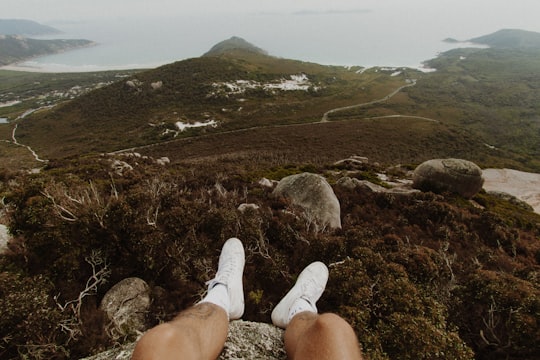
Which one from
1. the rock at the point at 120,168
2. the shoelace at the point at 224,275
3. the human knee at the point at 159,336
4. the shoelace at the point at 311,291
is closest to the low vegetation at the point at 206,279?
the shoelace at the point at 311,291

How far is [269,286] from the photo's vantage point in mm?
8828

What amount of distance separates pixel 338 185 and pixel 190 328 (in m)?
23.0

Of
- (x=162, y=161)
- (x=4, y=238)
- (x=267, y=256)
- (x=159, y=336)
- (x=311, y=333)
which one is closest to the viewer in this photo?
(x=159, y=336)

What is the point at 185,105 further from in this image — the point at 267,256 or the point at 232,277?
the point at 232,277

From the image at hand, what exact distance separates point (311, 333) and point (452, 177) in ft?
101

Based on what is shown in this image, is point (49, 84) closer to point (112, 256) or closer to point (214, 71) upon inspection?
point (214, 71)

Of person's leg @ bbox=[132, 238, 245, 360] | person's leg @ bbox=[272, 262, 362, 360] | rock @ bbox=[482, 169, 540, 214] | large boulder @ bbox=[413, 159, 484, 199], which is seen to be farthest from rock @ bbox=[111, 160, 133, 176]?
rock @ bbox=[482, 169, 540, 214]

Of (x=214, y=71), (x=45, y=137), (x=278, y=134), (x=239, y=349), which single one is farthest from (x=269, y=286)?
(x=214, y=71)

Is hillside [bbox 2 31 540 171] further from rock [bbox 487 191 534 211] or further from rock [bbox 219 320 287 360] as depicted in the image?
rock [bbox 219 320 287 360]

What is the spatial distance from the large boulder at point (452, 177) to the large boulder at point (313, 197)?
1551 cm

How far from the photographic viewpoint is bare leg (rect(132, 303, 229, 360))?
9.23ft

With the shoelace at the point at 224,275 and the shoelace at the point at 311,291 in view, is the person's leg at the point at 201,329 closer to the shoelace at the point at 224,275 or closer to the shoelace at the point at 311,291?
the shoelace at the point at 224,275

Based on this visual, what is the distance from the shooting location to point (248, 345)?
497 cm

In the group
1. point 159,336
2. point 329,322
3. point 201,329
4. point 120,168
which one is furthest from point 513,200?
point 120,168
